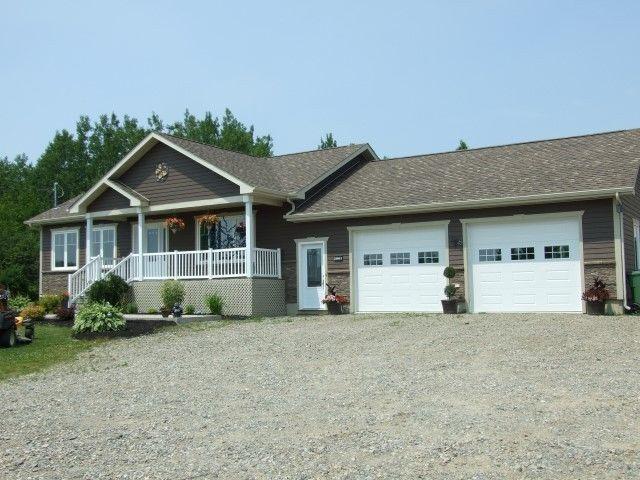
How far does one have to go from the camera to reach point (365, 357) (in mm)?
11898

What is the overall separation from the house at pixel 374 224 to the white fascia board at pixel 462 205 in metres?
0.05

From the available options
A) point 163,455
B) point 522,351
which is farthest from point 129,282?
point 163,455

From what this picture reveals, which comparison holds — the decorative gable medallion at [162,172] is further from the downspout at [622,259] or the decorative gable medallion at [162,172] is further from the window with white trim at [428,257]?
the downspout at [622,259]

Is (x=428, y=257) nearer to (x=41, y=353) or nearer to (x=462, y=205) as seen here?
(x=462, y=205)

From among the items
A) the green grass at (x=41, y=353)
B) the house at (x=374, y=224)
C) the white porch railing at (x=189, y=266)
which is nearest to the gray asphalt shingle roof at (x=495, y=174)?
the house at (x=374, y=224)

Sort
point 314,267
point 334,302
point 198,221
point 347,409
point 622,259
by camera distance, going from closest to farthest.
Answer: point 347,409 < point 622,259 < point 334,302 < point 314,267 < point 198,221

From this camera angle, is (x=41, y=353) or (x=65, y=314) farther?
(x=65, y=314)

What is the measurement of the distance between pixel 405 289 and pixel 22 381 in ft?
35.1

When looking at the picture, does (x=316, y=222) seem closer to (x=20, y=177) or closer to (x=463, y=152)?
(x=463, y=152)

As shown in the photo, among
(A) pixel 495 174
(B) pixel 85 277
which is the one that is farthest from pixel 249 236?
(A) pixel 495 174

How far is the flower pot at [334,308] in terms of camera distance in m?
20.1

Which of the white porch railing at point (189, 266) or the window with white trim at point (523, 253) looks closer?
the window with white trim at point (523, 253)

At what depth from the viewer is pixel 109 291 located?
839 inches

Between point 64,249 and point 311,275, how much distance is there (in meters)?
10.9
